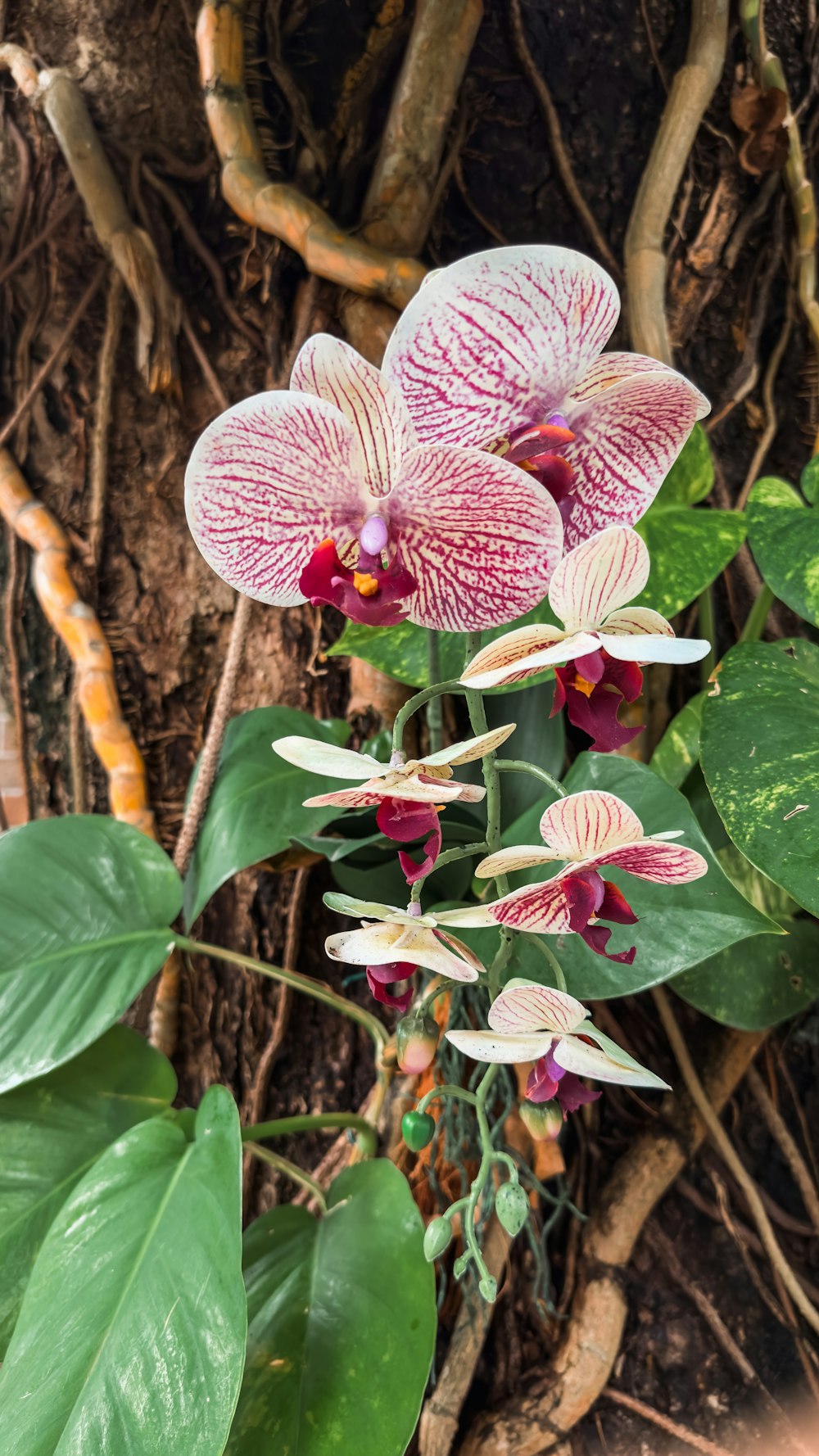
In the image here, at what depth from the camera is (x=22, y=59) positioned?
1063 mm

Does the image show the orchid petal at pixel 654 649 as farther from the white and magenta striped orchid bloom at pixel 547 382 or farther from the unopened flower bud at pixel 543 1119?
the unopened flower bud at pixel 543 1119

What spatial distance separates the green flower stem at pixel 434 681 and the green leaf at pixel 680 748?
0.22 meters

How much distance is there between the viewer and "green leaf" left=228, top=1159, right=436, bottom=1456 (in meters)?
0.59

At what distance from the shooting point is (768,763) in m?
0.58

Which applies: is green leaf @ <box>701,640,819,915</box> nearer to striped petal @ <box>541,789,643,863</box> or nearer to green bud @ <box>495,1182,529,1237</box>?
striped petal @ <box>541,789,643,863</box>

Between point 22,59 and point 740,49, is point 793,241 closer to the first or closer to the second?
point 740,49

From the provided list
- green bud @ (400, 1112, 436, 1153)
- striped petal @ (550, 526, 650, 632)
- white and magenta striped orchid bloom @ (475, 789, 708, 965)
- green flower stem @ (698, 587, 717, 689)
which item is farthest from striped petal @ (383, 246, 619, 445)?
green flower stem @ (698, 587, 717, 689)

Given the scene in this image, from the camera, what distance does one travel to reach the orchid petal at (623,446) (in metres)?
0.48

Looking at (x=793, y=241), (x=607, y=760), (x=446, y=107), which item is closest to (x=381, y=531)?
(x=607, y=760)

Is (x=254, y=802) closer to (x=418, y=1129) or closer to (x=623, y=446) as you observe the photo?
(x=418, y=1129)

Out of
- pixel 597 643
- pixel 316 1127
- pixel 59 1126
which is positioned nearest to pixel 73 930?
pixel 59 1126

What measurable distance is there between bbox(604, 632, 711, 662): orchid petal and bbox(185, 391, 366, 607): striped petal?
179mm

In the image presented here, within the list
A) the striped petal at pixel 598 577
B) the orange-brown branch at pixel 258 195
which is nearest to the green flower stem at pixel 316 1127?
the striped petal at pixel 598 577

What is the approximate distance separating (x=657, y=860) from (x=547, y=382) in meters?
0.27
